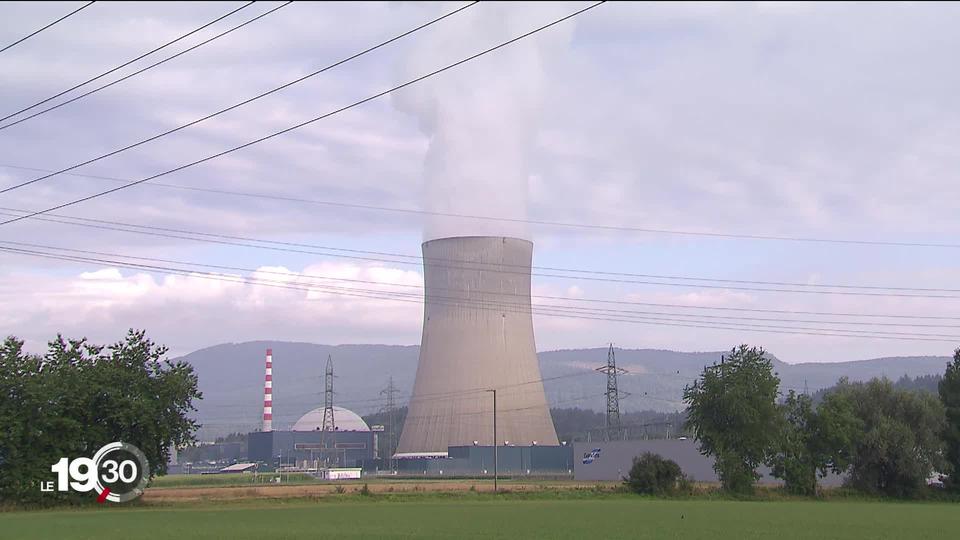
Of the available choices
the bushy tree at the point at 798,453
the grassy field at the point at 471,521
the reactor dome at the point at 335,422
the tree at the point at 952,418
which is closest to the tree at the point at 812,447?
the bushy tree at the point at 798,453

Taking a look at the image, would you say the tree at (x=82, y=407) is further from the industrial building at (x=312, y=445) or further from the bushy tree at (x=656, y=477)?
the industrial building at (x=312, y=445)

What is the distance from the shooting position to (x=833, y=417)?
4450 centimetres

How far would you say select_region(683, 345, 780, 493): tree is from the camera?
43.6m

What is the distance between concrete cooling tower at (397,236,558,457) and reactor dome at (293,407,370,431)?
172 feet

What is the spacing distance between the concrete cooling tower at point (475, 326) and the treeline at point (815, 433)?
308 inches

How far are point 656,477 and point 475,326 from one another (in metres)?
9.53

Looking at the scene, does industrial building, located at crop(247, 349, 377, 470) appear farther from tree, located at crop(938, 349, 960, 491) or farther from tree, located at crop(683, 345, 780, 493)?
tree, located at crop(938, 349, 960, 491)

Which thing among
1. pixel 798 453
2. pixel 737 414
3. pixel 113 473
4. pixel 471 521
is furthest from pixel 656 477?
pixel 113 473

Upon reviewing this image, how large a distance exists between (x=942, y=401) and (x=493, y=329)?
2034 centimetres

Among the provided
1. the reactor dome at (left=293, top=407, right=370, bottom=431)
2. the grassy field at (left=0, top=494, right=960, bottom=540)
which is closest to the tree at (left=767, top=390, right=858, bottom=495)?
the grassy field at (left=0, top=494, right=960, bottom=540)

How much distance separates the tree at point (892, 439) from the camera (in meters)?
43.2

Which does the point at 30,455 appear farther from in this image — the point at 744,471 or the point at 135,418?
the point at 744,471

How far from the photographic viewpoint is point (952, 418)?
4538 centimetres

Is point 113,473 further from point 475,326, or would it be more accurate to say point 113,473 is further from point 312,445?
point 312,445
